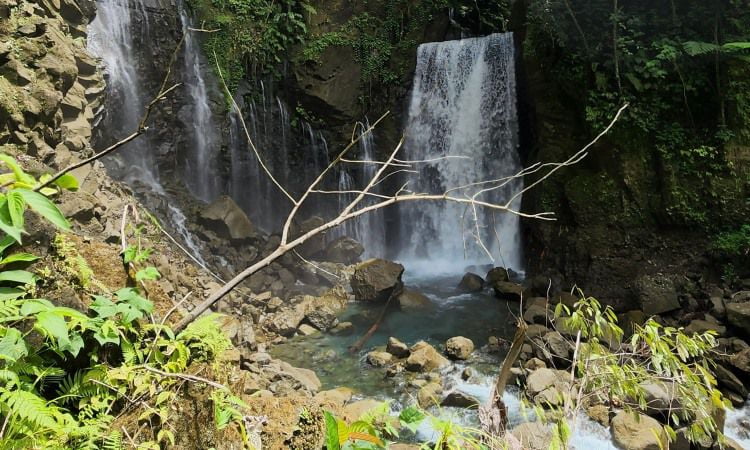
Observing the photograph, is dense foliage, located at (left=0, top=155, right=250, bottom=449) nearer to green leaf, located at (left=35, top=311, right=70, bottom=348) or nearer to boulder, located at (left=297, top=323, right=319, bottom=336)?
green leaf, located at (left=35, top=311, right=70, bottom=348)

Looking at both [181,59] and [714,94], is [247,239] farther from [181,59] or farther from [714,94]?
[714,94]

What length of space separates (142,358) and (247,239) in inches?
366

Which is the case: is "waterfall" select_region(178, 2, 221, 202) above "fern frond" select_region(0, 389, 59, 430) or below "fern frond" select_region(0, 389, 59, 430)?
above

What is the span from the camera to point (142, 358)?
211 cm

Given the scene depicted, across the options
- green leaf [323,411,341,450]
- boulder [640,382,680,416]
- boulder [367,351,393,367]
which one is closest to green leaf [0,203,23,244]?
green leaf [323,411,341,450]

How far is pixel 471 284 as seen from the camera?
11.3 meters

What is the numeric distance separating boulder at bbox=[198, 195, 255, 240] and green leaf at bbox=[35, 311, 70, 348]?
934 centimetres

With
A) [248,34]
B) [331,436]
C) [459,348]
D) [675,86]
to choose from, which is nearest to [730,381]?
[459,348]

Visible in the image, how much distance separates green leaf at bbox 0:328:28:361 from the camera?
173 cm

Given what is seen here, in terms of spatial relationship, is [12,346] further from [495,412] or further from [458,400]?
[458,400]

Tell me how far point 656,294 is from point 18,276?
9912mm

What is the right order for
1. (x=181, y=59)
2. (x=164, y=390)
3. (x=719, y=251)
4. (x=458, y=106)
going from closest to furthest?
(x=164, y=390) < (x=719, y=251) < (x=181, y=59) < (x=458, y=106)

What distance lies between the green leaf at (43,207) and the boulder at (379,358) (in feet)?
20.6

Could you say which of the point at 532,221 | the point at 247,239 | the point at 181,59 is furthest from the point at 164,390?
the point at 181,59
